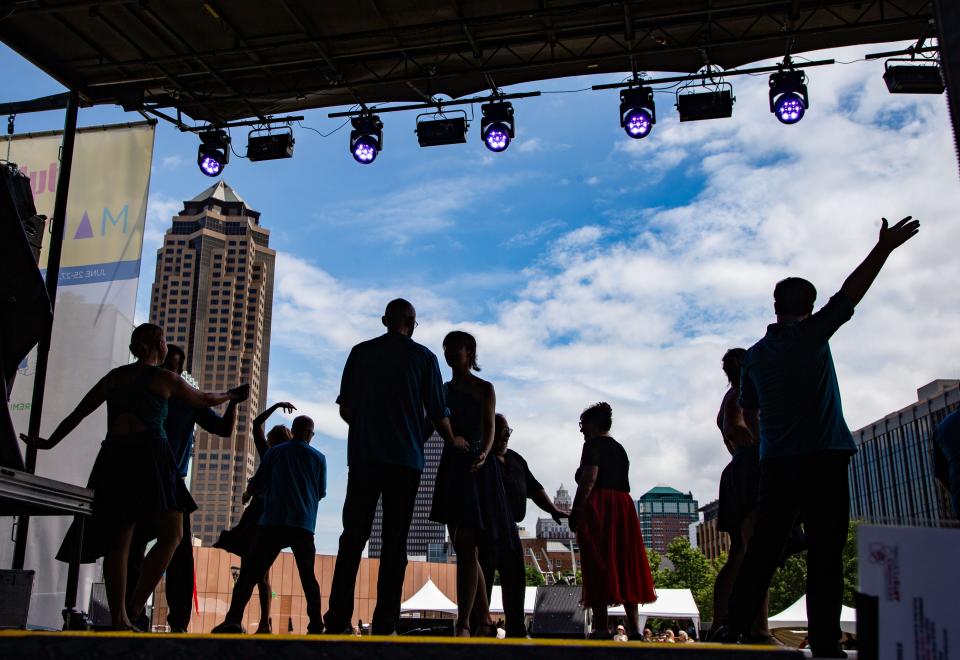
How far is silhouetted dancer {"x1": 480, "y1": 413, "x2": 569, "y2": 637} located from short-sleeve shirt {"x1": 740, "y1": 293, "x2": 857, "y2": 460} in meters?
1.81

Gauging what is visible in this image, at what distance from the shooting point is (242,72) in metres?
9.35

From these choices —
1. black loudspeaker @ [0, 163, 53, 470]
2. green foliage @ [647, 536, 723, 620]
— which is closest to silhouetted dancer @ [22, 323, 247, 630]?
black loudspeaker @ [0, 163, 53, 470]

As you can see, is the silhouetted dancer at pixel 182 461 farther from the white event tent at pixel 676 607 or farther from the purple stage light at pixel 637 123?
the white event tent at pixel 676 607

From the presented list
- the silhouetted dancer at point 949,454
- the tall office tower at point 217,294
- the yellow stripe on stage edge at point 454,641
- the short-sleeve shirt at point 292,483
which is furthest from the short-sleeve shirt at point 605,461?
the tall office tower at point 217,294

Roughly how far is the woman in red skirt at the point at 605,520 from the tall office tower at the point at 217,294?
4663 inches

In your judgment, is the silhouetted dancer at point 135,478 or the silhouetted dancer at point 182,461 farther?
the silhouetted dancer at point 182,461

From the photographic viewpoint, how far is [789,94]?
9.20 metres

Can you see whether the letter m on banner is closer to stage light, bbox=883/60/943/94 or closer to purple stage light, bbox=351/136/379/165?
purple stage light, bbox=351/136/379/165

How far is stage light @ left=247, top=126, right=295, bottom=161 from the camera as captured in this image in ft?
34.0

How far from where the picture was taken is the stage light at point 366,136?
10195 millimetres

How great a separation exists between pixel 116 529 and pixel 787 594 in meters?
51.9

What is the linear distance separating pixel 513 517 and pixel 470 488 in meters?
0.64

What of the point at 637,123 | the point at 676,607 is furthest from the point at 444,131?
the point at 676,607

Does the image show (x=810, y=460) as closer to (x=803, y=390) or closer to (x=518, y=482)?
(x=803, y=390)
